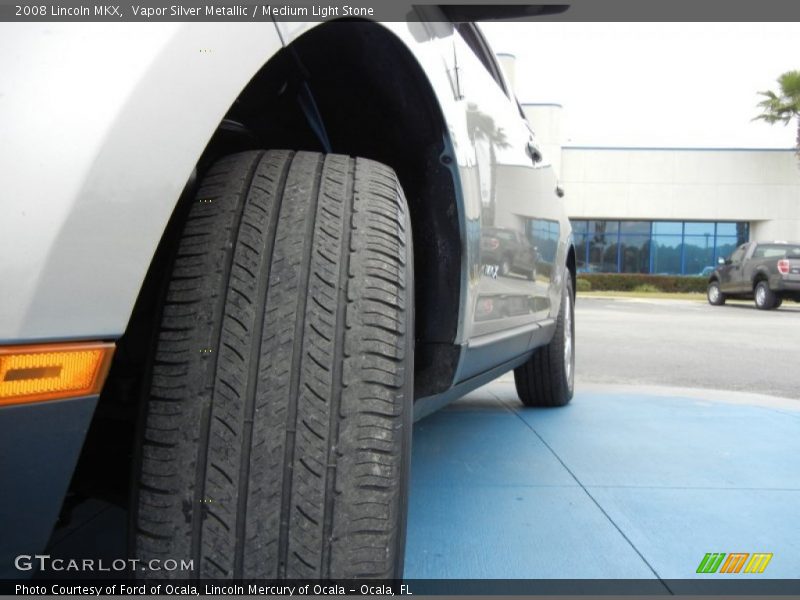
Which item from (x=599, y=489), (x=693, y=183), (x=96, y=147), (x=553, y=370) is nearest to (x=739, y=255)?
(x=693, y=183)

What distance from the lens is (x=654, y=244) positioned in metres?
31.5

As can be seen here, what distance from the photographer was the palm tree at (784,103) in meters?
29.1

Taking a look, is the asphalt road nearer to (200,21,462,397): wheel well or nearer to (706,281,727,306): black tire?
(200,21,462,397): wheel well

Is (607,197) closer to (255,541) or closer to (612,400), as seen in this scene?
(612,400)

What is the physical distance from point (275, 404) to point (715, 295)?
20981mm

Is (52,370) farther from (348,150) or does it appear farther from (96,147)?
(348,150)

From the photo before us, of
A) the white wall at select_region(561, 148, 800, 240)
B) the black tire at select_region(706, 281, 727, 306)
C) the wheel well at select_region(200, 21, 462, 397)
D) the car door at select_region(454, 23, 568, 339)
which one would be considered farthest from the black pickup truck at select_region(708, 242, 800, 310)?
the wheel well at select_region(200, 21, 462, 397)

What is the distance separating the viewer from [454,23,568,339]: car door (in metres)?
1.91

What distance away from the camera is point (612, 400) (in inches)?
169

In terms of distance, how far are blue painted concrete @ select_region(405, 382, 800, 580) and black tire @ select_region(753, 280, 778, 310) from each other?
14817 mm

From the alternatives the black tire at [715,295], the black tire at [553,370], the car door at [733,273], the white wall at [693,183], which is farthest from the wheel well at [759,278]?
the black tire at [553,370]

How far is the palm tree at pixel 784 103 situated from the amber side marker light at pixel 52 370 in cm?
3269

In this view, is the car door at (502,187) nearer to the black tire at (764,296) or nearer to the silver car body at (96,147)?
the silver car body at (96,147)

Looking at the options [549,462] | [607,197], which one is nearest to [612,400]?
[549,462]
